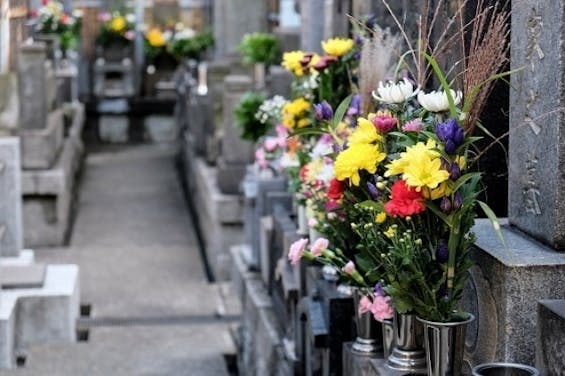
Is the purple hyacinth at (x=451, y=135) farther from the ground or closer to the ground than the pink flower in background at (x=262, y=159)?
farther from the ground

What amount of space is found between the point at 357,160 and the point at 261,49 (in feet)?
26.0

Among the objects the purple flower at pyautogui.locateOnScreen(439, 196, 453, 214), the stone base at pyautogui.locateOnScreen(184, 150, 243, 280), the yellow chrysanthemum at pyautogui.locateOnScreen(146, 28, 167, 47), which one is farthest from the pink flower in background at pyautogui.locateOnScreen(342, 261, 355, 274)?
the yellow chrysanthemum at pyautogui.locateOnScreen(146, 28, 167, 47)

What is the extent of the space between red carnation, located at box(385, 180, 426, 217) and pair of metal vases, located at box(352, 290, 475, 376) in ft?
0.99

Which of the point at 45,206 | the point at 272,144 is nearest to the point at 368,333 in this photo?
the point at 272,144

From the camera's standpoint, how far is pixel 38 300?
24.1ft

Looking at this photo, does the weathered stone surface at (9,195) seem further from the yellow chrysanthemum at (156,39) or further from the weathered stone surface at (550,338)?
the yellow chrysanthemum at (156,39)

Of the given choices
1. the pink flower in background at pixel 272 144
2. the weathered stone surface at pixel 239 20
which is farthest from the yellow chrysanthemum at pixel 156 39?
the pink flower in background at pixel 272 144

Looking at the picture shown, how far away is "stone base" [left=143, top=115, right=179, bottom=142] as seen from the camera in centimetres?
1817

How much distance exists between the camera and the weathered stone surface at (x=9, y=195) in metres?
7.54

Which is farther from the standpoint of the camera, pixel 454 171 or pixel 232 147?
pixel 232 147

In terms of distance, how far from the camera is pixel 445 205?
3.44 m

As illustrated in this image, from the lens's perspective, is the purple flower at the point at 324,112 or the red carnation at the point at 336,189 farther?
the purple flower at the point at 324,112

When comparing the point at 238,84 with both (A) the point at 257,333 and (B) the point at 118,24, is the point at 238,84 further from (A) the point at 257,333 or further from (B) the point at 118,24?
(B) the point at 118,24

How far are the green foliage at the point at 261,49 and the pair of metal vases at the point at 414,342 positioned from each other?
7.22m
